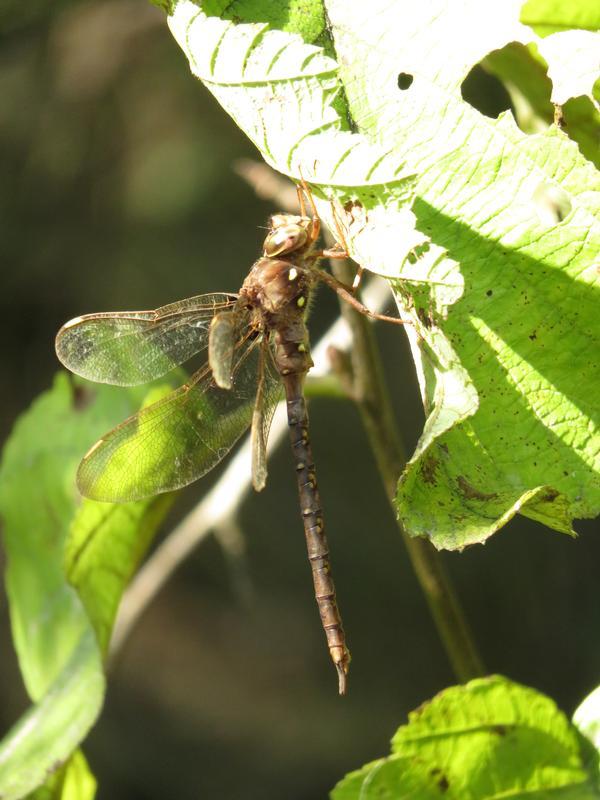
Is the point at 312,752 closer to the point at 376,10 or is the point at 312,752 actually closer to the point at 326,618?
the point at 326,618

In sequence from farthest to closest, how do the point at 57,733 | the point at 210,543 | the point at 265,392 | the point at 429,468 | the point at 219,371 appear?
the point at 210,543
the point at 265,392
the point at 57,733
the point at 219,371
the point at 429,468

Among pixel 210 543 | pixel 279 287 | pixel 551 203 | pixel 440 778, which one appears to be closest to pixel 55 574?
pixel 279 287

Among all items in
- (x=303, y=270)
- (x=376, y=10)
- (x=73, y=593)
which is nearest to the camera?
(x=376, y=10)

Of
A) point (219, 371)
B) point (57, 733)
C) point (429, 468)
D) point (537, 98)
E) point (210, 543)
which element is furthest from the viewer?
point (210, 543)

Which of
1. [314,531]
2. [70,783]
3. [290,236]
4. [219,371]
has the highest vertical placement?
[290,236]

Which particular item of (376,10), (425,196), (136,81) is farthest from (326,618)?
(136,81)

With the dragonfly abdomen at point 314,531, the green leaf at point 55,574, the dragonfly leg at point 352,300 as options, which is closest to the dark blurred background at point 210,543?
the green leaf at point 55,574

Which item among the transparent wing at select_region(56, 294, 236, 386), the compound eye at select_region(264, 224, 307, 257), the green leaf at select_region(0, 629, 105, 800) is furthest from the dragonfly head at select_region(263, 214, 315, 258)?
the green leaf at select_region(0, 629, 105, 800)

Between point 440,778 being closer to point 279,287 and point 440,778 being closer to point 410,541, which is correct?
point 410,541
